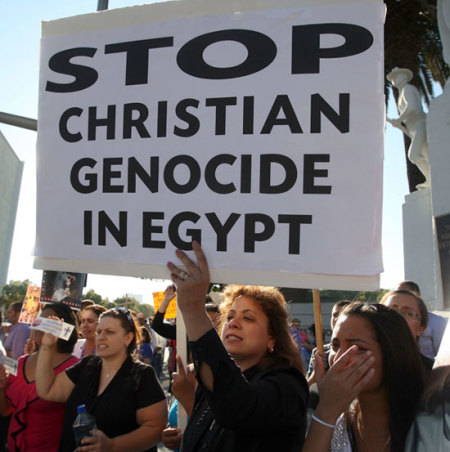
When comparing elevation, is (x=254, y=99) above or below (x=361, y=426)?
above

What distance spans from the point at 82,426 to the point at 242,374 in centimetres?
105

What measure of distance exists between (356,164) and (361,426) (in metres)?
0.92

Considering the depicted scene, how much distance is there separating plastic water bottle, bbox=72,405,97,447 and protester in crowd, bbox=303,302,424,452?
1.26m

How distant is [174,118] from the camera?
219cm

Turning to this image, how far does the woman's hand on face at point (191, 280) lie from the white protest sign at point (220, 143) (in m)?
0.05

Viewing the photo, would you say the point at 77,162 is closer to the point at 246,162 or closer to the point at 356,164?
the point at 246,162

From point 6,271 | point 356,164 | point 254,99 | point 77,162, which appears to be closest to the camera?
point 356,164

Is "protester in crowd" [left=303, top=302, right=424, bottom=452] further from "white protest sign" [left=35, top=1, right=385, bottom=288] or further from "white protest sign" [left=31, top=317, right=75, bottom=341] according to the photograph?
"white protest sign" [left=31, top=317, right=75, bottom=341]

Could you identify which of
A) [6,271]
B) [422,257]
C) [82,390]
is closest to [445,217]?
[422,257]

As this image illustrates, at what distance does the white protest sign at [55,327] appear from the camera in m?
2.65

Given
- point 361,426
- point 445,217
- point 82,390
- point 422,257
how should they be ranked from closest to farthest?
point 361,426 < point 82,390 < point 445,217 < point 422,257

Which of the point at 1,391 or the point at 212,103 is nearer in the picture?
the point at 212,103

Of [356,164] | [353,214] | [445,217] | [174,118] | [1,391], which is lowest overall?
[1,391]

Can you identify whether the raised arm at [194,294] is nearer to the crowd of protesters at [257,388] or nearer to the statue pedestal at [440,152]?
the crowd of protesters at [257,388]
